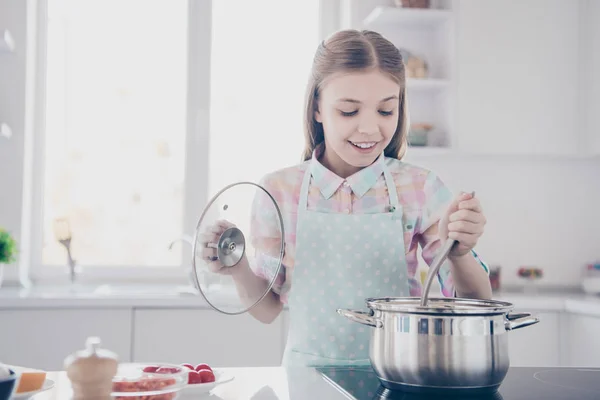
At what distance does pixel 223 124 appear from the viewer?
337 centimetres

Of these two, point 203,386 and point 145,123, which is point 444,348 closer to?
point 203,386

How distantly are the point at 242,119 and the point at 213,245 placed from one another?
2.23 metres

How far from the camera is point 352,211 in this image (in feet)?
5.20

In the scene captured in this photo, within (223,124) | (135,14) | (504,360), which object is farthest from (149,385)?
(135,14)

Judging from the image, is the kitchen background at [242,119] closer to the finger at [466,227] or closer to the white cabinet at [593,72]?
the white cabinet at [593,72]

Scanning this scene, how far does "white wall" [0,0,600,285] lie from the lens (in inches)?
132

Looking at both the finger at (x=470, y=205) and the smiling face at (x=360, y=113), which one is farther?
the smiling face at (x=360, y=113)

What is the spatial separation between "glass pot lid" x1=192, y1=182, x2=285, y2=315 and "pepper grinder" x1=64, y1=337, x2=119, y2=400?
352mm

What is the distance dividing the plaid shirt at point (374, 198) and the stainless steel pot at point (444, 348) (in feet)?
1.56

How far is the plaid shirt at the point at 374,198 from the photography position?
5.04 ft

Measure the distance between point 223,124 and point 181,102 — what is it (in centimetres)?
22

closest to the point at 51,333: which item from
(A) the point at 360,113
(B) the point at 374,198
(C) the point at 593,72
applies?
(B) the point at 374,198

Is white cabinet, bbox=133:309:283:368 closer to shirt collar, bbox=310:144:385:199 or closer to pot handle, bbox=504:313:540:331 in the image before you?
shirt collar, bbox=310:144:385:199

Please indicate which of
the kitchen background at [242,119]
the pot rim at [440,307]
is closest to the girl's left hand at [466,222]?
Result: the pot rim at [440,307]
